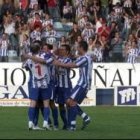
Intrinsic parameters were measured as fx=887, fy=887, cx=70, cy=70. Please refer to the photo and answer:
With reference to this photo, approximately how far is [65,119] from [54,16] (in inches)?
630

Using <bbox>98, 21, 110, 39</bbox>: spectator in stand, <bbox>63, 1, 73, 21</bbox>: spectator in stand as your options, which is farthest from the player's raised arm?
<bbox>63, 1, 73, 21</bbox>: spectator in stand

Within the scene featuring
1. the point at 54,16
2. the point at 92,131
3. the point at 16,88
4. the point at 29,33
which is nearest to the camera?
the point at 92,131

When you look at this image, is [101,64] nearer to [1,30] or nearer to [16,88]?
[16,88]

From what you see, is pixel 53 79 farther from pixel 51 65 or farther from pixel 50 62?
pixel 50 62

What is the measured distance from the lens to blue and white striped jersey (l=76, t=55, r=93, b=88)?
18.1m

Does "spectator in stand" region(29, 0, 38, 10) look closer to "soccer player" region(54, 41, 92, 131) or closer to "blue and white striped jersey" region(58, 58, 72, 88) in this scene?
"blue and white striped jersey" region(58, 58, 72, 88)

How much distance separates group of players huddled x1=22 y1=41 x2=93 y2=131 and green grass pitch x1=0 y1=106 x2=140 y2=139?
0.44 meters

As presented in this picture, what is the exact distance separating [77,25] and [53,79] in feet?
46.1

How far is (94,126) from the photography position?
19.8 m

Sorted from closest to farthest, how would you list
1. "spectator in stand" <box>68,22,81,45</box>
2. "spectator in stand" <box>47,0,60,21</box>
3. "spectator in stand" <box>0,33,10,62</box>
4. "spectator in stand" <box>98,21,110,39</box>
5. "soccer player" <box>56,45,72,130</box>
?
1. "soccer player" <box>56,45,72,130</box>
2. "spectator in stand" <box>0,33,10,62</box>
3. "spectator in stand" <box>68,22,81,45</box>
4. "spectator in stand" <box>98,21,110,39</box>
5. "spectator in stand" <box>47,0,60,21</box>

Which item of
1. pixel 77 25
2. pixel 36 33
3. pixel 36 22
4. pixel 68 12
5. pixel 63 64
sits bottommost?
pixel 36 33

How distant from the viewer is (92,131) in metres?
18.3

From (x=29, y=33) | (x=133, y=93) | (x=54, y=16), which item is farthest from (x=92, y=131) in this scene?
(x=54, y=16)

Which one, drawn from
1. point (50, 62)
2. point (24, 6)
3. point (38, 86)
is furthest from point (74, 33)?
point (50, 62)
